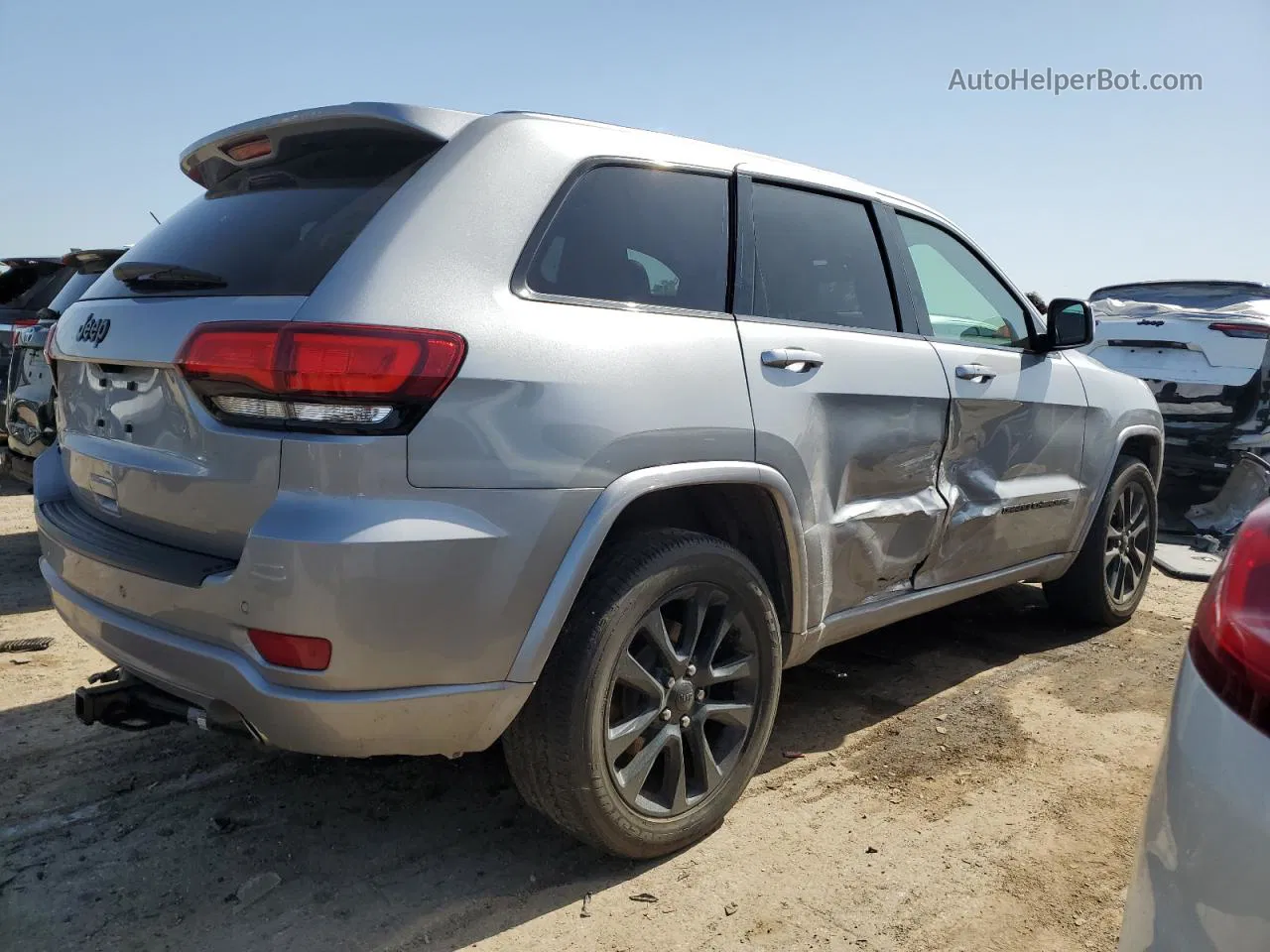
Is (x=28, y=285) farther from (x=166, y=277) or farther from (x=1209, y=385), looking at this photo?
(x=1209, y=385)

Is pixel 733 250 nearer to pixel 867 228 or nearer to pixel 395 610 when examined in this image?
pixel 867 228

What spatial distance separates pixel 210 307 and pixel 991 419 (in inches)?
106

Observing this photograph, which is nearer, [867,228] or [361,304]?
[361,304]

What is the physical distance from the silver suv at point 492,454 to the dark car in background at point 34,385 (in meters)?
2.18

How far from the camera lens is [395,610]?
2.05 m

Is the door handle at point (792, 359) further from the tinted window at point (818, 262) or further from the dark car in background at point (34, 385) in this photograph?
the dark car in background at point (34, 385)

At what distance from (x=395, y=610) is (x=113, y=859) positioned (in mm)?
1228

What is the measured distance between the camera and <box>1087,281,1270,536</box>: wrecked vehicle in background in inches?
282

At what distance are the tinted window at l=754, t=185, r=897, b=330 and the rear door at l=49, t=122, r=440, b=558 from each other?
1088 mm

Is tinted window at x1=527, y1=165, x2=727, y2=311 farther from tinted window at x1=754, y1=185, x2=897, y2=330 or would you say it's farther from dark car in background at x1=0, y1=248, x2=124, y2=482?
dark car in background at x1=0, y1=248, x2=124, y2=482

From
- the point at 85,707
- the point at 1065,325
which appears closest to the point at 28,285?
the point at 85,707

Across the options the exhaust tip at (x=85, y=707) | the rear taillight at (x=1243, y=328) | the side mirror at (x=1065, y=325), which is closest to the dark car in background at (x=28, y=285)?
the exhaust tip at (x=85, y=707)

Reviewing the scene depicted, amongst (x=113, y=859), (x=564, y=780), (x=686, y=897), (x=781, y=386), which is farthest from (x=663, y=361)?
(x=113, y=859)

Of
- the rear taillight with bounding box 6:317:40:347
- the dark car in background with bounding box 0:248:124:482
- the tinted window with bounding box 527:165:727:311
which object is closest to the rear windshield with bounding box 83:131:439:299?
the tinted window with bounding box 527:165:727:311
